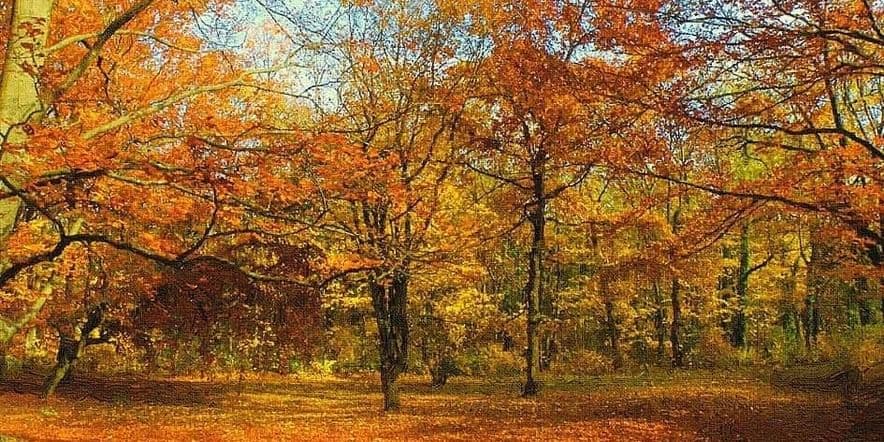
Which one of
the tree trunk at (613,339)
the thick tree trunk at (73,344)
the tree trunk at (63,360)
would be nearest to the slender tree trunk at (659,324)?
the tree trunk at (613,339)

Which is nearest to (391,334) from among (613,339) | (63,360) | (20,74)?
(63,360)

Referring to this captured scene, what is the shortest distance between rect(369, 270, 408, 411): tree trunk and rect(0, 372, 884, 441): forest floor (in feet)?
2.10

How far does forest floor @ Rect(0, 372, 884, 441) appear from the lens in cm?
1157

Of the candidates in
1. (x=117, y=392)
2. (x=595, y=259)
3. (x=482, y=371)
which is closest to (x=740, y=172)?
(x=595, y=259)

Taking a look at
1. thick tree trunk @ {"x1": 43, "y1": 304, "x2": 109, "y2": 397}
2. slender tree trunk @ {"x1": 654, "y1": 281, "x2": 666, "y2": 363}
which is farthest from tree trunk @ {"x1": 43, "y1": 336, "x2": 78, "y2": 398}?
slender tree trunk @ {"x1": 654, "y1": 281, "x2": 666, "y2": 363}

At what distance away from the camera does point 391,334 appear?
1598 centimetres

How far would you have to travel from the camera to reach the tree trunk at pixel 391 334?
15812mm

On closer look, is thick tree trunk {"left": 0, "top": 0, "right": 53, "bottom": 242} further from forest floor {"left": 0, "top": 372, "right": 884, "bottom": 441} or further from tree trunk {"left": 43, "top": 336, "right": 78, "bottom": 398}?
tree trunk {"left": 43, "top": 336, "right": 78, "bottom": 398}

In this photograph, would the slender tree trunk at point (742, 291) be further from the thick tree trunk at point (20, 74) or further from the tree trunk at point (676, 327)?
the thick tree trunk at point (20, 74)

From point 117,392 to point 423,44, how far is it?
12.9 meters

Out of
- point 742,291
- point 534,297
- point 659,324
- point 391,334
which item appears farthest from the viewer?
point 659,324

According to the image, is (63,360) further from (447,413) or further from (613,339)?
(613,339)

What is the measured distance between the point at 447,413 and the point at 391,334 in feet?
6.91

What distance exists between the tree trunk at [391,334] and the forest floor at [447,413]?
640mm
